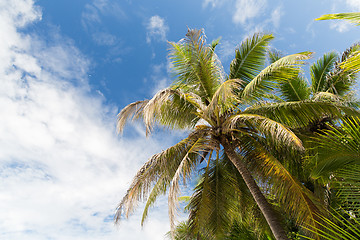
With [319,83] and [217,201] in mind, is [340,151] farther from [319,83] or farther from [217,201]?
[319,83]

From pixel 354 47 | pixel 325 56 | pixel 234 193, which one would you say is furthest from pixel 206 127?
pixel 354 47

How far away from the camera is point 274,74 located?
24.1 feet

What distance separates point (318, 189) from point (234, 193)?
289 centimetres

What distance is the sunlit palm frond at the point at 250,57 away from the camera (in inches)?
311

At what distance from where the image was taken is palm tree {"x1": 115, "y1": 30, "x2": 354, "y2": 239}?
592 cm

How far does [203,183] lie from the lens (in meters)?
8.08

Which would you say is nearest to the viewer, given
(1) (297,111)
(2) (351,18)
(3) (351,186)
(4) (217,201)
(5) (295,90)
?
(2) (351,18)

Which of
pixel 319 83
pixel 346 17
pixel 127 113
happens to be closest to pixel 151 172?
pixel 127 113

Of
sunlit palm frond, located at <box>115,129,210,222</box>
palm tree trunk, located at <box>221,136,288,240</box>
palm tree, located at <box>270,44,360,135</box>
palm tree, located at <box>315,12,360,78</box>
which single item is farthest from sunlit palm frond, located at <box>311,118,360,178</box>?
palm tree, located at <box>270,44,360,135</box>

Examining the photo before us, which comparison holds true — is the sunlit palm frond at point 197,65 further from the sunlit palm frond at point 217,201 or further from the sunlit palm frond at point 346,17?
→ the sunlit palm frond at point 346,17

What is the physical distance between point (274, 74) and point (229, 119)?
2055mm

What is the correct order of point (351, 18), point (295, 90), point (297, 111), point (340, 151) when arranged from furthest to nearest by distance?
point (295, 90)
point (297, 111)
point (340, 151)
point (351, 18)

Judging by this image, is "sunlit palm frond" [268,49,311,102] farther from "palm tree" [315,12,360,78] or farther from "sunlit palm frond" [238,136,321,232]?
"palm tree" [315,12,360,78]

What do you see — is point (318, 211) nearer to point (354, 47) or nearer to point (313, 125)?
point (313, 125)
